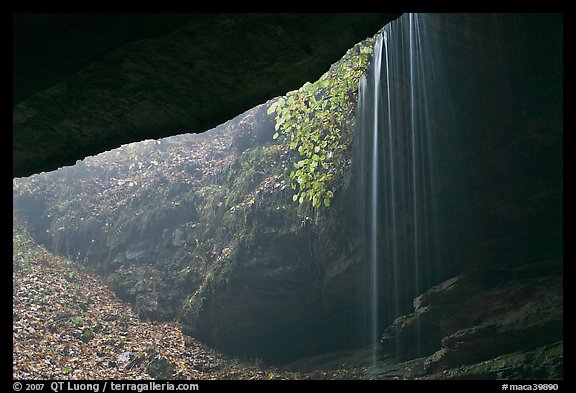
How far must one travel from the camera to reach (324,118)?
10125mm

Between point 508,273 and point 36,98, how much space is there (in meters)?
8.74

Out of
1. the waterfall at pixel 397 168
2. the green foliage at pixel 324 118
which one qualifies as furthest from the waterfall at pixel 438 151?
the green foliage at pixel 324 118

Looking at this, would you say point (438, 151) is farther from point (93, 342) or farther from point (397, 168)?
point (93, 342)

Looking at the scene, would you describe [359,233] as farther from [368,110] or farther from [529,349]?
[529,349]

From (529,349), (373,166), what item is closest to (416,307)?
(529,349)

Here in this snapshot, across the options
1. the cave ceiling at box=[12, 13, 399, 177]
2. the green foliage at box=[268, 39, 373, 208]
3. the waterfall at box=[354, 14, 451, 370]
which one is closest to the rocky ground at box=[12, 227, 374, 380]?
the waterfall at box=[354, 14, 451, 370]

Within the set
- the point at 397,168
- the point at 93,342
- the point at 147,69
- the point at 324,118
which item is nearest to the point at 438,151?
the point at 397,168

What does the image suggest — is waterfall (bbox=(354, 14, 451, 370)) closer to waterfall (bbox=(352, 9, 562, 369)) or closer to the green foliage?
waterfall (bbox=(352, 9, 562, 369))

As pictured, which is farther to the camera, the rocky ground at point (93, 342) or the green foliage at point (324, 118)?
the rocky ground at point (93, 342)

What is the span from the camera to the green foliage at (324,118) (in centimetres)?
901

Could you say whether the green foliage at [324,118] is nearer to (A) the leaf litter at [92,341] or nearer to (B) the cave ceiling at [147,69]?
(A) the leaf litter at [92,341]

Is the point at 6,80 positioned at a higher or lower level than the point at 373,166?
lower

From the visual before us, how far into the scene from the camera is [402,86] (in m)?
Result: 9.38

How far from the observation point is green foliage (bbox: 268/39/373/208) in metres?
9.01
